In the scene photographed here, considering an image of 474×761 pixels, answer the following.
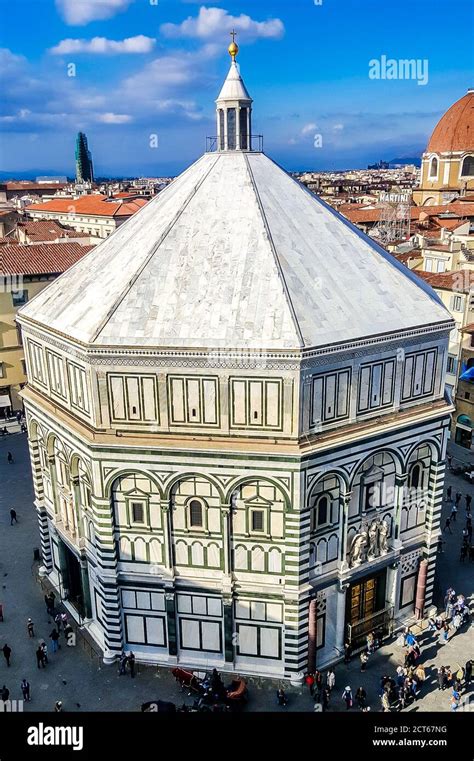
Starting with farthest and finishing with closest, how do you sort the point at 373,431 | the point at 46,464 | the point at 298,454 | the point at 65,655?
1. the point at 46,464
2. the point at 65,655
3. the point at 373,431
4. the point at 298,454

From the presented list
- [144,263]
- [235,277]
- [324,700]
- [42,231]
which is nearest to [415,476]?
[324,700]

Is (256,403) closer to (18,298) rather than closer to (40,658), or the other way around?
(40,658)

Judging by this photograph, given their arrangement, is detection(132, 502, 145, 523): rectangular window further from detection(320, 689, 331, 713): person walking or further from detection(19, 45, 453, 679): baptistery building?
detection(320, 689, 331, 713): person walking

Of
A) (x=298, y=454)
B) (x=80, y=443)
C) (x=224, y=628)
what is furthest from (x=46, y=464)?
(x=298, y=454)

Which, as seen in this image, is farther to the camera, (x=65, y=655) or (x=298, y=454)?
(x=65, y=655)

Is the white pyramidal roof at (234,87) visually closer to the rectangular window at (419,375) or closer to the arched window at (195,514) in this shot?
the rectangular window at (419,375)

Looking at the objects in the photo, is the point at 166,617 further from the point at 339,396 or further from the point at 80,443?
the point at 339,396

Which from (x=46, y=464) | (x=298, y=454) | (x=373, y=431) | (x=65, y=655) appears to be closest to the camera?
(x=298, y=454)
